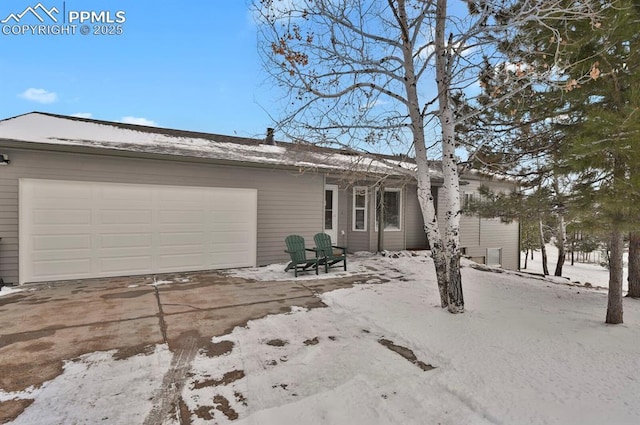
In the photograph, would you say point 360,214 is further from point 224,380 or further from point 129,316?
point 224,380

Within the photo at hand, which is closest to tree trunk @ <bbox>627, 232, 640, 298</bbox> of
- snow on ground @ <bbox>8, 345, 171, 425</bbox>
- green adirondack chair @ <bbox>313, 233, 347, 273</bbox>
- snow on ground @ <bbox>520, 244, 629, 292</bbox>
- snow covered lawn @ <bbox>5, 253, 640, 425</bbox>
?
snow covered lawn @ <bbox>5, 253, 640, 425</bbox>

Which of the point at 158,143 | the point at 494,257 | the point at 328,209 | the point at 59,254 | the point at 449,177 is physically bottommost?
the point at 494,257

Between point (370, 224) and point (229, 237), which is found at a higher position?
point (370, 224)

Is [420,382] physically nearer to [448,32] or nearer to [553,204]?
[553,204]

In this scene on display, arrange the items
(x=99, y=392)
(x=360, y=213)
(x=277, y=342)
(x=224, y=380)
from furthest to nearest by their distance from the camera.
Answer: (x=360, y=213) → (x=277, y=342) → (x=224, y=380) → (x=99, y=392)

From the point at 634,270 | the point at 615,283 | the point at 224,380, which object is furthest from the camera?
the point at 634,270

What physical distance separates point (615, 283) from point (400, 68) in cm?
398

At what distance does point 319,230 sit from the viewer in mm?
9117

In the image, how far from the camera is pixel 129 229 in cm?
697

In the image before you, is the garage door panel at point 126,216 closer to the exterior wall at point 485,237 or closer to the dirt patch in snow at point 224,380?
the dirt patch in snow at point 224,380

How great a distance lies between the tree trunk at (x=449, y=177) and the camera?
430 cm

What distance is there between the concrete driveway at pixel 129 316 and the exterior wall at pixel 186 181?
5.12 ft

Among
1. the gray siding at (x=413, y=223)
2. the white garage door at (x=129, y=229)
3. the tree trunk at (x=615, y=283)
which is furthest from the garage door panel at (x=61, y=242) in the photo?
the gray siding at (x=413, y=223)

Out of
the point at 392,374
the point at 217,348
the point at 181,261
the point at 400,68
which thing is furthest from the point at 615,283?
the point at 181,261
